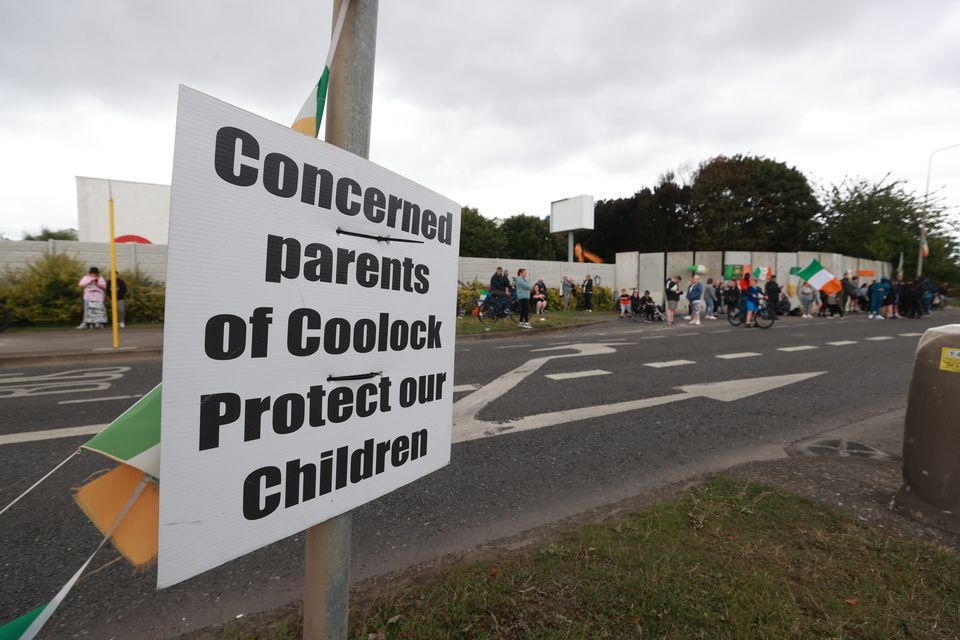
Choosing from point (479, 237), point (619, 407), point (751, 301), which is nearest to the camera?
point (619, 407)

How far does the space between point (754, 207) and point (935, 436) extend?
38323 millimetres

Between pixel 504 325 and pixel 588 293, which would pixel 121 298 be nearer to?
pixel 504 325

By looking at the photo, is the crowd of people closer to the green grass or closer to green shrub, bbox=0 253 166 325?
the green grass

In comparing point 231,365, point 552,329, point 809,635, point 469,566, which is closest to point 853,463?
point 809,635

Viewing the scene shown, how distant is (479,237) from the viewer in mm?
49344

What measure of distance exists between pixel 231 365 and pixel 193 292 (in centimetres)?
17

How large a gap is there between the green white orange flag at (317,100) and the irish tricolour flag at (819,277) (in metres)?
19.8

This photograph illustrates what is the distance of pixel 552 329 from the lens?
13.8 metres

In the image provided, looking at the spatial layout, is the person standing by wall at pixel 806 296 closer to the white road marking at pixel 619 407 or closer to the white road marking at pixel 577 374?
the white road marking at pixel 619 407

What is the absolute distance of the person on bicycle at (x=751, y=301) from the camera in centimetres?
1466

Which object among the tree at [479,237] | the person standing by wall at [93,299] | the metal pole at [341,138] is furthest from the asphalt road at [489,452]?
the tree at [479,237]

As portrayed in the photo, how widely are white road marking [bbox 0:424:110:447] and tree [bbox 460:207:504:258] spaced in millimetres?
43225

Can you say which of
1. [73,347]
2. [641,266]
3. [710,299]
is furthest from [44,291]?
[641,266]

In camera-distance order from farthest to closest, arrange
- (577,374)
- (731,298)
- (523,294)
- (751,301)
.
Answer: (731,298) → (751,301) → (523,294) → (577,374)
